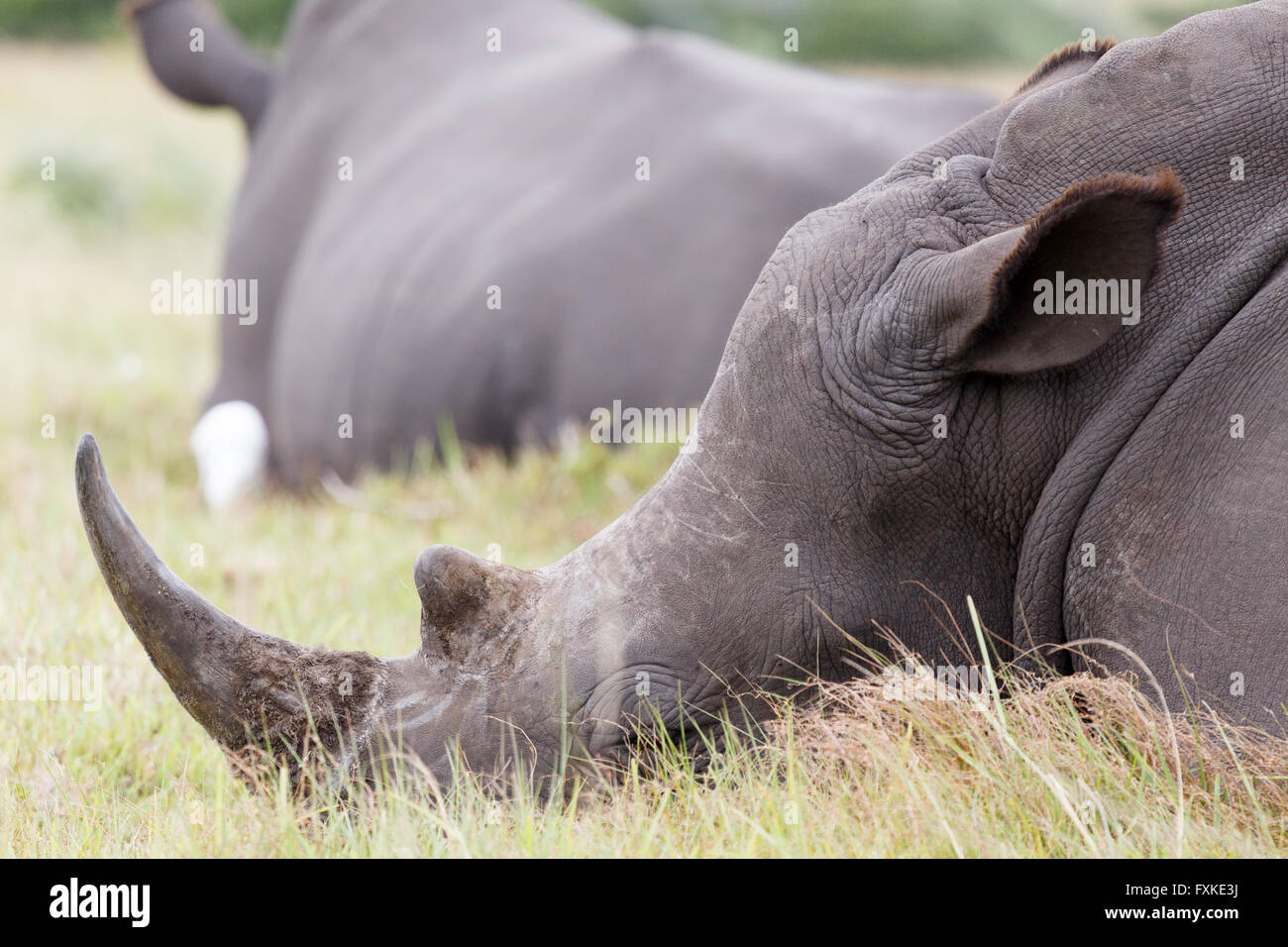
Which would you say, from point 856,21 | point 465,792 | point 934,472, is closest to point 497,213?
point 934,472

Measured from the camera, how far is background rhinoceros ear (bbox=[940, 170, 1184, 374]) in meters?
2.78

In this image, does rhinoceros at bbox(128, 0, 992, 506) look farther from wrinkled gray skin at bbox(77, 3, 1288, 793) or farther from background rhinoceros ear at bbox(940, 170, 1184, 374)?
background rhinoceros ear at bbox(940, 170, 1184, 374)

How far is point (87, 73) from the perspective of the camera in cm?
2356

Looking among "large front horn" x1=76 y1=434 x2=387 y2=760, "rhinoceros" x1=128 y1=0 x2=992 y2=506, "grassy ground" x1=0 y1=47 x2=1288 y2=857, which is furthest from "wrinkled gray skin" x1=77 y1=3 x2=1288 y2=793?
"rhinoceros" x1=128 y1=0 x2=992 y2=506

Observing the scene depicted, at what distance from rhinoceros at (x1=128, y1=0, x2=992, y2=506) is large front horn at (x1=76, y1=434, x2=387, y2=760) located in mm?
3009

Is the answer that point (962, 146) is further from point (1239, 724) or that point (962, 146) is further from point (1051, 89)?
point (1239, 724)

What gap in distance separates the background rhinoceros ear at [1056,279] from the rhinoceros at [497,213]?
2.80 meters

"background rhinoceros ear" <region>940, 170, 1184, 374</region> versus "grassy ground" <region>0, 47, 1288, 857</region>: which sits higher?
"background rhinoceros ear" <region>940, 170, 1184, 374</region>

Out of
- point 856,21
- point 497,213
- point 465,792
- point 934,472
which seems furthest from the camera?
point 856,21

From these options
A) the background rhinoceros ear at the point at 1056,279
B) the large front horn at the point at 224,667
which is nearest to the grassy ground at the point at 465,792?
the large front horn at the point at 224,667

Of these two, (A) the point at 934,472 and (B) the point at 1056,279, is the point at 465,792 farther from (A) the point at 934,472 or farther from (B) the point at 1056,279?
(B) the point at 1056,279

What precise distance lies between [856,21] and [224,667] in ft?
102

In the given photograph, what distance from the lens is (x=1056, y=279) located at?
288cm
